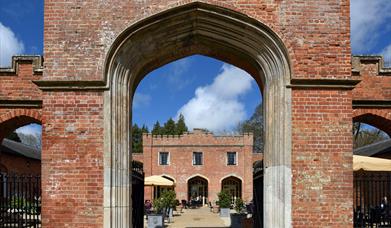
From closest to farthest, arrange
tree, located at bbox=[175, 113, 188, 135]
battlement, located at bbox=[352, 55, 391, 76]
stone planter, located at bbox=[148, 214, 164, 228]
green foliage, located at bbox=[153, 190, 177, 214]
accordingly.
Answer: battlement, located at bbox=[352, 55, 391, 76] → stone planter, located at bbox=[148, 214, 164, 228] → green foliage, located at bbox=[153, 190, 177, 214] → tree, located at bbox=[175, 113, 188, 135]

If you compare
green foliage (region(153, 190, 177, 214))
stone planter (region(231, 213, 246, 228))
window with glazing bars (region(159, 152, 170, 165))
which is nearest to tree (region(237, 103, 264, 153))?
window with glazing bars (region(159, 152, 170, 165))

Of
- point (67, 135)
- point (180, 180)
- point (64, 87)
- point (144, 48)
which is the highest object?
point (144, 48)

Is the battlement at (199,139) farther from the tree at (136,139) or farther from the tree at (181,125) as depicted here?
the tree at (181,125)

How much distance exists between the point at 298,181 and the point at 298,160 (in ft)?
1.19

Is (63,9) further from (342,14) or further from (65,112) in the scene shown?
(342,14)

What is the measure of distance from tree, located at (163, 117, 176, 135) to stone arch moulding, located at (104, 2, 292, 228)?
66.4 m

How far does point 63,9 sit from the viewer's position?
26.8ft

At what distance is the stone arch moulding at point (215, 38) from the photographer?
26.2 feet

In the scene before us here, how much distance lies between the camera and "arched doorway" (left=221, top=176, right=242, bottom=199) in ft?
145

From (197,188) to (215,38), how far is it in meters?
37.0

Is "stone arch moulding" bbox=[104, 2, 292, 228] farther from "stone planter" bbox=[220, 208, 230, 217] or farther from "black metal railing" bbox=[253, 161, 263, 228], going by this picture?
"stone planter" bbox=[220, 208, 230, 217]

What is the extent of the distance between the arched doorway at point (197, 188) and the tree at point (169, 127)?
30.3 metres

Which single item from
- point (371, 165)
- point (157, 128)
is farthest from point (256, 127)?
point (371, 165)

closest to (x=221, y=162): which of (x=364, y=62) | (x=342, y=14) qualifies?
(x=364, y=62)
